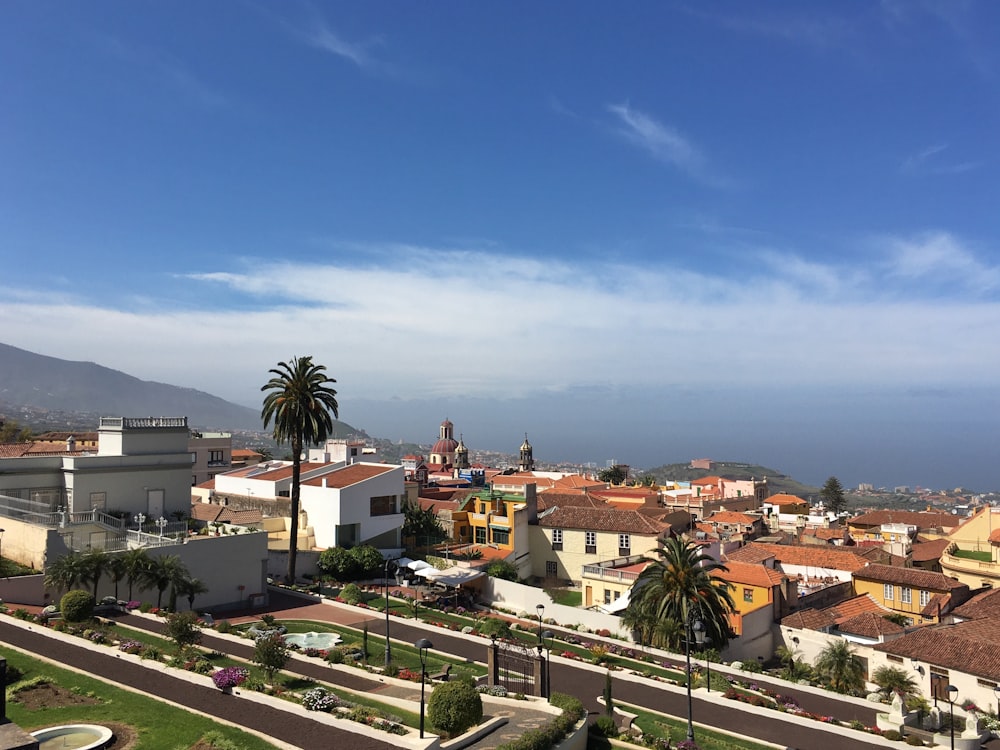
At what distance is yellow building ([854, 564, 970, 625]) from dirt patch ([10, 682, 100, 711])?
41.7 metres

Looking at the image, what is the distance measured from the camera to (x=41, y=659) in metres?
20.8

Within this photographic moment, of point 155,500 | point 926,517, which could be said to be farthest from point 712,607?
point 926,517

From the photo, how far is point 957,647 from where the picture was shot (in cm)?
3284

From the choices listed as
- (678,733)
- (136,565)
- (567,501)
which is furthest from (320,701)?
(567,501)

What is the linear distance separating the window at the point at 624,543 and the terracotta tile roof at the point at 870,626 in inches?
574

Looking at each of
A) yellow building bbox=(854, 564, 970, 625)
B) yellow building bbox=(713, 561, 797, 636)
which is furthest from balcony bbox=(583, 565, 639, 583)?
yellow building bbox=(854, 564, 970, 625)

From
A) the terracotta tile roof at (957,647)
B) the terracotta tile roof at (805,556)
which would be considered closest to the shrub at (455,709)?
the terracotta tile roof at (957,647)

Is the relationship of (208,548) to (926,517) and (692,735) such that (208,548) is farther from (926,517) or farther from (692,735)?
(926,517)

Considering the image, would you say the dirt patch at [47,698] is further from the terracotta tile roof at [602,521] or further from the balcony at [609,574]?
the terracotta tile roof at [602,521]

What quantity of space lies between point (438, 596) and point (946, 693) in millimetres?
24196

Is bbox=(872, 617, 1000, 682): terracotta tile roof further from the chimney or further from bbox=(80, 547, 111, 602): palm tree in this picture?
bbox=(80, 547, 111, 602): palm tree

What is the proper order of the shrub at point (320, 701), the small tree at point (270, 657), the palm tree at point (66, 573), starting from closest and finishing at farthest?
the shrub at point (320, 701) → the small tree at point (270, 657) → the palm tree at point (66, 573)

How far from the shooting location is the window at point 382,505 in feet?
161

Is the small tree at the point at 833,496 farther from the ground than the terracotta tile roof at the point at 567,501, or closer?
closer
